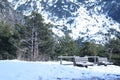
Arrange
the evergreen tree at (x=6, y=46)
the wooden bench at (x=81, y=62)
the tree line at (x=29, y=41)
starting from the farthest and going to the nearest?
the tree line at (x=29, y=41)
the evergreen tree at (x=6, y=46)
the wooden bench at (x=81, y=62)

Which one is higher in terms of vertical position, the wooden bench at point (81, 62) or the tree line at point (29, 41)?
the tree line at point (29, 41)

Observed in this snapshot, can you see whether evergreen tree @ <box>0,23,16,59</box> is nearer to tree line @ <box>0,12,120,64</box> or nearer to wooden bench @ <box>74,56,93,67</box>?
tree line @ <box>0,12,120,64</box>

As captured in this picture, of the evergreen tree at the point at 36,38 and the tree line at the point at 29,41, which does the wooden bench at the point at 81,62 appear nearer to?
the tree line at the point at 29,41

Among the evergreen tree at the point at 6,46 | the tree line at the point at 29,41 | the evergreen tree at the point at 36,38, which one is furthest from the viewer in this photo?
the evergreen tree at the point at 36,38

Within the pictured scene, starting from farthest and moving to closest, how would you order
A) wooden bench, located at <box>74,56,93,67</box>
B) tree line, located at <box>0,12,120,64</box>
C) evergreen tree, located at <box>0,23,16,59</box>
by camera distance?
1. tree line, located at <box>0,12,120,64</box>
2. evergreen tree, located at <box>0,23,16,59</box>
3. wooden bench, located at <box>74,56,93,67</box>

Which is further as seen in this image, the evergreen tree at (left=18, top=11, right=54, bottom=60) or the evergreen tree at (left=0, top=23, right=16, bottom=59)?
the evergreen tree at (left=18, top=11, right=54, bottom=60)

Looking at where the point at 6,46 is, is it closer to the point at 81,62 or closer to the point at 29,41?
the point at 29,41

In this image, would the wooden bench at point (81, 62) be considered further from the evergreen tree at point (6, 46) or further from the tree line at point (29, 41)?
the evergreen tree at point (6, 46)

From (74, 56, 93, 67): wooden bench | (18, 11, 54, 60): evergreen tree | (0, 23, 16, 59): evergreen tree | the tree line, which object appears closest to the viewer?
(74, 56, 93, 67): wooden bench

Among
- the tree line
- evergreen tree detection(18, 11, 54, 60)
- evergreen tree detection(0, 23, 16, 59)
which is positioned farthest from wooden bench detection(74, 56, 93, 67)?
evergreen tree detection(18, 11, 54, 60)

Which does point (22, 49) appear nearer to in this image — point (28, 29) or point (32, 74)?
point (28, 29)

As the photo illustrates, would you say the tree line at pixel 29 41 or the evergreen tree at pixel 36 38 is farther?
the evergreen tree at pixel 36 38

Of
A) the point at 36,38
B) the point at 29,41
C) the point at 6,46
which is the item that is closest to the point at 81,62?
the point at 6,46

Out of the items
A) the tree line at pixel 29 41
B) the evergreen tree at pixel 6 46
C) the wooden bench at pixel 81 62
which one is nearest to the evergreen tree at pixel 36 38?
the tree line at pixel 29 41
